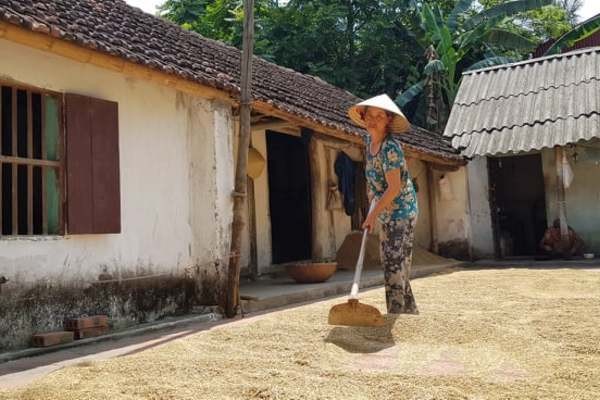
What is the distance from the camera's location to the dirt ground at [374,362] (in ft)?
9.07

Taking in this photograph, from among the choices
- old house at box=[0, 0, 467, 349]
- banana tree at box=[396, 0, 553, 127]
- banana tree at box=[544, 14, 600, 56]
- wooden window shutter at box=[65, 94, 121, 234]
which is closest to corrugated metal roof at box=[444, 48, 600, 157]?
banana tree at box=[396, 0, 553, 127]

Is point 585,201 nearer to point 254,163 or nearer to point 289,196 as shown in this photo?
point 289,196

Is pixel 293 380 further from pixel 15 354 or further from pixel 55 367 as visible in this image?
pixel 15 354

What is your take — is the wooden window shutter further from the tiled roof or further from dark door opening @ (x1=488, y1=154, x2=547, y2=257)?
dark door opening @ (x1=488, y1=154, x2=547, y2=257)

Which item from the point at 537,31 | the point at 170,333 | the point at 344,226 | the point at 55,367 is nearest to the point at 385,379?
the point at 55,367

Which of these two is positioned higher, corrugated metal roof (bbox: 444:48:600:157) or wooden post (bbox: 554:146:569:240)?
corrugated metal roof (bbox: 444:48:600:157)

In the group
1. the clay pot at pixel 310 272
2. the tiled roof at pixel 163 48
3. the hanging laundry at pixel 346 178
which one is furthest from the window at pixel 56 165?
the hanging laundry at pixel 346 178

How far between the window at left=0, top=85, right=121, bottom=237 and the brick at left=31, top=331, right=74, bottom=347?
0.77 m

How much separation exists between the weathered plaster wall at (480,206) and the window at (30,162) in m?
9.16

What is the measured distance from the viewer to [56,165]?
188 inches

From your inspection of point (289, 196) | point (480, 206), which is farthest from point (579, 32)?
point (289, 196)

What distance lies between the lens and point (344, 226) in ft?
Answer: 34.7

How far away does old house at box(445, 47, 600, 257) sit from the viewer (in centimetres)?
1102

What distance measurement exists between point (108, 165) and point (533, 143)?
828cm
